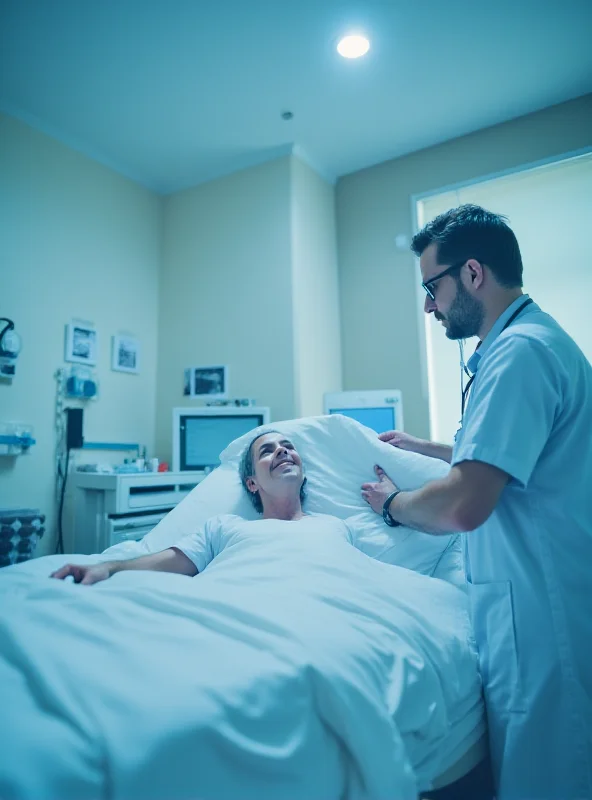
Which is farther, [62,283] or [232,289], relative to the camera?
[232,289]

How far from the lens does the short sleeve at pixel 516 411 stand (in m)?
0.87

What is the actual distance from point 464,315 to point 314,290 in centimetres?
209

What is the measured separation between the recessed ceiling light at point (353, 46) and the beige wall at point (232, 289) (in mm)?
787

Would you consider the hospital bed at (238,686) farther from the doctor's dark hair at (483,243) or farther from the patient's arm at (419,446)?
the doctor's dark hair at (483,243)

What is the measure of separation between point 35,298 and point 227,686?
256cm

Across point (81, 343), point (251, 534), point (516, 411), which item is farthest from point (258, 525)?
point (81, 343)

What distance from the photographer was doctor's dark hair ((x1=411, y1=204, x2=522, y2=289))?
1.10 metres

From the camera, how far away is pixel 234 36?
2.20 meters

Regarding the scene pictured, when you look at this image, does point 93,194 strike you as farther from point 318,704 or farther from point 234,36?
point 318,704

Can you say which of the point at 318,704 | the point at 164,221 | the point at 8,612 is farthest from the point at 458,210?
the point at 164,221

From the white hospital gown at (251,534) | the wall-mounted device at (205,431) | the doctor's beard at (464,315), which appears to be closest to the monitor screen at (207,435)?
the wall-mounted device at (205,431)

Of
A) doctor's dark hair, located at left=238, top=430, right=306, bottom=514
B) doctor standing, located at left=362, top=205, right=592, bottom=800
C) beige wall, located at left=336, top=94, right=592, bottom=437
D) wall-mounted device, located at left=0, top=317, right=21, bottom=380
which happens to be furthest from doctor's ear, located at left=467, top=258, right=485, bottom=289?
wall-mounted device, located at left=0, top=317, right=21, bottom=380

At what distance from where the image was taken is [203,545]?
4.41ft

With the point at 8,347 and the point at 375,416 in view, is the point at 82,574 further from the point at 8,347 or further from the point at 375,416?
the point at 375,416
